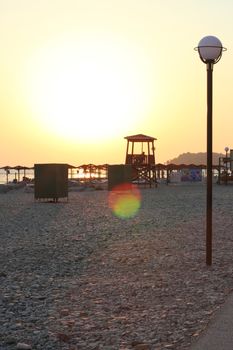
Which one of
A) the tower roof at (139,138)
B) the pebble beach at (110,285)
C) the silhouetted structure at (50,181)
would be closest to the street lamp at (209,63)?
the pebble beach at (110,285)

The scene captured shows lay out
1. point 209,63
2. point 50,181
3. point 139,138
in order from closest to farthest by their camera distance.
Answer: point 209,63
point 50,181
point 139,138

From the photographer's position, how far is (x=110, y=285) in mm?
8617

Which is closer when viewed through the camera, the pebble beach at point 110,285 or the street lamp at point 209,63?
the pebble beach at point 110,285

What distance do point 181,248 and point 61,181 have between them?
15.6 meters

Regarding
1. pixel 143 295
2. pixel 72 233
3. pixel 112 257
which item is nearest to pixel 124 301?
pixel 143 295

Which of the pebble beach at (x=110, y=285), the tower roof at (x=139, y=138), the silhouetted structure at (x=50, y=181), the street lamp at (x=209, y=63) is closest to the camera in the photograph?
the pebble beach at (x=110, y=285)

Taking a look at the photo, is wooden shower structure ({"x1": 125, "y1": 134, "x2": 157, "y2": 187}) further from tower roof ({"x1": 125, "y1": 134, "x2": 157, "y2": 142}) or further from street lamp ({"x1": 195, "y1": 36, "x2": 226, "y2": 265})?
street lamp ({"x1": 195, "y1": 36, "x2": 226, "y2": 265})

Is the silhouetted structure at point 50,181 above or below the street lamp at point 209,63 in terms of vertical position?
below

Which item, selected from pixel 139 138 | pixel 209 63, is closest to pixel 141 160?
pixel 139 138

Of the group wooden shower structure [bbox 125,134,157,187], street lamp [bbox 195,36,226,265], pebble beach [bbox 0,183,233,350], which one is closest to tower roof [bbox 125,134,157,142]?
wooden shower structure [bbox 125,134,157,187]

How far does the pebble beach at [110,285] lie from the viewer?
240 inches

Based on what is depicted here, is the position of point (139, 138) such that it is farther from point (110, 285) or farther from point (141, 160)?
point (110, 285)

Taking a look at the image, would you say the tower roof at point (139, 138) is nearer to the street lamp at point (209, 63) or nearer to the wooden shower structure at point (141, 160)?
the wooden shower structure at point (141, 160)

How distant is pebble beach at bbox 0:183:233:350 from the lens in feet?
20.0
